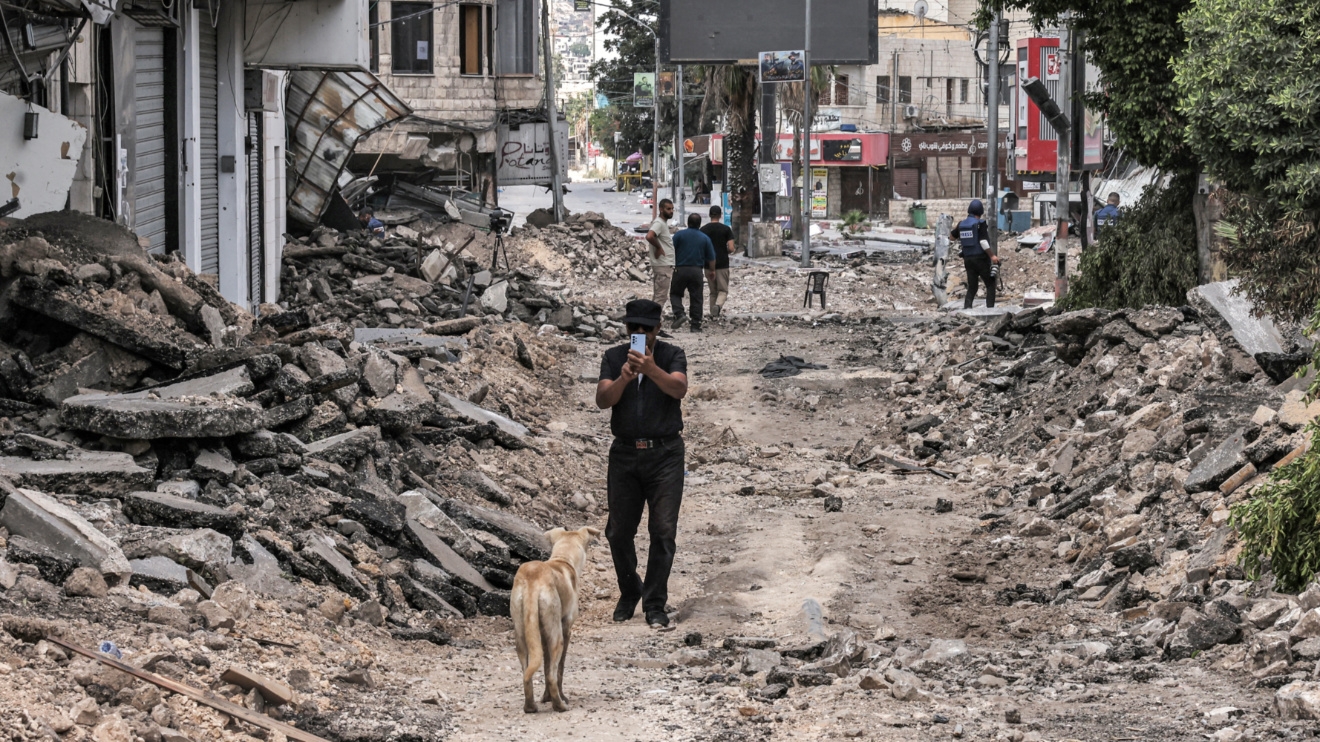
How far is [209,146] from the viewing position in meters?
16.1

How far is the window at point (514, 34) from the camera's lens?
37781 millimetres

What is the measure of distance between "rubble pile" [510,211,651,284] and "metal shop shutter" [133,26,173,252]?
52.6ft

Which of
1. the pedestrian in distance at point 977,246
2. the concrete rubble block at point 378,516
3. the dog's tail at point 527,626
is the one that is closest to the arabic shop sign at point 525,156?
the pedestrian in distance at point 977,246

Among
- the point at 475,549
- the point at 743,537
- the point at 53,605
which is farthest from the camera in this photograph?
the point at 743,537

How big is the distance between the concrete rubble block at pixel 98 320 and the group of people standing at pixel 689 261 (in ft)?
36.4

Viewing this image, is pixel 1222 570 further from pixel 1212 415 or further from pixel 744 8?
pixel 744 8

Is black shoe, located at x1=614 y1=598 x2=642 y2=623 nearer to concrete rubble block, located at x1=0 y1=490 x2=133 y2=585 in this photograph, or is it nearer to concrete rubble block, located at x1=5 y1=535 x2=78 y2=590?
concrete rubble block, located at x1=0 y1=490 x2=133 y2=585

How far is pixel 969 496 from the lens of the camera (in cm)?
1103

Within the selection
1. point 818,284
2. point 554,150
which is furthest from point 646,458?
point 554,150

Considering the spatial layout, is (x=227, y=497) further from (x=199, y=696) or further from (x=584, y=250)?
(x=584, y=250)

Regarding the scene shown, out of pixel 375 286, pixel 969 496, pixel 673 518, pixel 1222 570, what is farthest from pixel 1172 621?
pixel 375 286

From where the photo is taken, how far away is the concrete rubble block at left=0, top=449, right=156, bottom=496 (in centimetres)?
689

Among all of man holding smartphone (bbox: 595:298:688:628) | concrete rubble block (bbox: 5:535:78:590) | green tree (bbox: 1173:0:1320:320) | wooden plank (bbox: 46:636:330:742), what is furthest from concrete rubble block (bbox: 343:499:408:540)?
green tree (bbox: 1173:0:1320:320)

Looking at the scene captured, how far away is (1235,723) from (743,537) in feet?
16.4
